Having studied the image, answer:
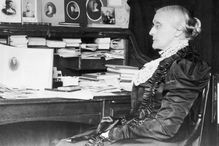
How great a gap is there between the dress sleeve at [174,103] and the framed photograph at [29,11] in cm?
140

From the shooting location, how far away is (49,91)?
276 centimetres

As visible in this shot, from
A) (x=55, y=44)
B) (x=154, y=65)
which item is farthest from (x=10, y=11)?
(x=154, y=65)

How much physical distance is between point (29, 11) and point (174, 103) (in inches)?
62.9

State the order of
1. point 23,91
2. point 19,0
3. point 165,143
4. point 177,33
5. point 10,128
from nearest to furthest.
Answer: point 165,143, point 177,33, point 23,91, point 19,0, point 10,128

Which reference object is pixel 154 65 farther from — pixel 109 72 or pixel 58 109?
pixel 109 72

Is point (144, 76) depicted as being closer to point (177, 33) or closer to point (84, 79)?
point (177, 33)

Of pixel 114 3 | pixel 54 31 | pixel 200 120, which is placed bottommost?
pixel 200 120

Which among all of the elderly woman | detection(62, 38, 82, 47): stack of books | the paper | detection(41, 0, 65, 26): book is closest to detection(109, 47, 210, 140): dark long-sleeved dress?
the elderly woman

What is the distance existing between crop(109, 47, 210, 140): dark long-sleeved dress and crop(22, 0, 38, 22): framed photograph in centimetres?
127

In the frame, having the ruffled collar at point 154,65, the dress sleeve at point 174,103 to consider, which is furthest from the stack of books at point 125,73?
the dress sleeve at point 174,103

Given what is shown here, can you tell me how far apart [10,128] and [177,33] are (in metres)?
1.74

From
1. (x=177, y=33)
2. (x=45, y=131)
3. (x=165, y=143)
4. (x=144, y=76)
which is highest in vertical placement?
(x=177, y=33)

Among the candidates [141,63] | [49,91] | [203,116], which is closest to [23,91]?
[49,91]

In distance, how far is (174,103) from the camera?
1.95 metres
